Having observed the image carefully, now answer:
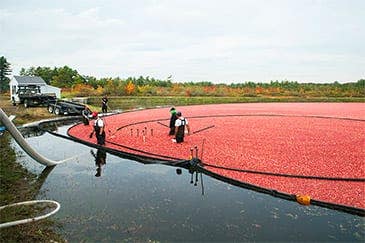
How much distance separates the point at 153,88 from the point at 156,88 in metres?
0.99

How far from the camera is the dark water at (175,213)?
5.14 metres

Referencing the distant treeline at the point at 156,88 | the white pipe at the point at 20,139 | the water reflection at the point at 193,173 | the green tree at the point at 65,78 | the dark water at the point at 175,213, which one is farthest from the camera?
the green tree at the point at 65,78

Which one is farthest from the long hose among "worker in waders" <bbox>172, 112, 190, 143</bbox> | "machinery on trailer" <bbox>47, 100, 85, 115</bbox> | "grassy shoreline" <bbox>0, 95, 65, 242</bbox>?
"machinery on trailer" <bbox>47, 100, 85, 115</bbox>

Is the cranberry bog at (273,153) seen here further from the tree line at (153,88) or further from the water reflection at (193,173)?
the tree line at (153,88)

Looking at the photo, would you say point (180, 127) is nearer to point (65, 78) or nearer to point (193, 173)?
point (193, 173)

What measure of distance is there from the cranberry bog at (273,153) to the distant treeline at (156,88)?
2865 centimetres

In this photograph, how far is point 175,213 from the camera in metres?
5.97

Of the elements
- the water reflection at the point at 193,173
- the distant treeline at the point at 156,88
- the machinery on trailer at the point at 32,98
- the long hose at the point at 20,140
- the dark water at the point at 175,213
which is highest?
the distant treeline at the point at 156,88

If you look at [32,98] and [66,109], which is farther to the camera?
[32,98]

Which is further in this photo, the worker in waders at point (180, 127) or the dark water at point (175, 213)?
the worker in waders at point (180, 127)

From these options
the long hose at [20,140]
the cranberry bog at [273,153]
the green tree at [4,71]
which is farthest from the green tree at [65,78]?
the long hose at [20,140]

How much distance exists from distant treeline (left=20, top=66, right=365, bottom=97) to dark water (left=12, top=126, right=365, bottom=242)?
34553 mm

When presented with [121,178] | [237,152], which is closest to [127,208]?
[121,178]

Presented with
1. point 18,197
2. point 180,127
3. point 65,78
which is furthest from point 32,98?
point 65,78
